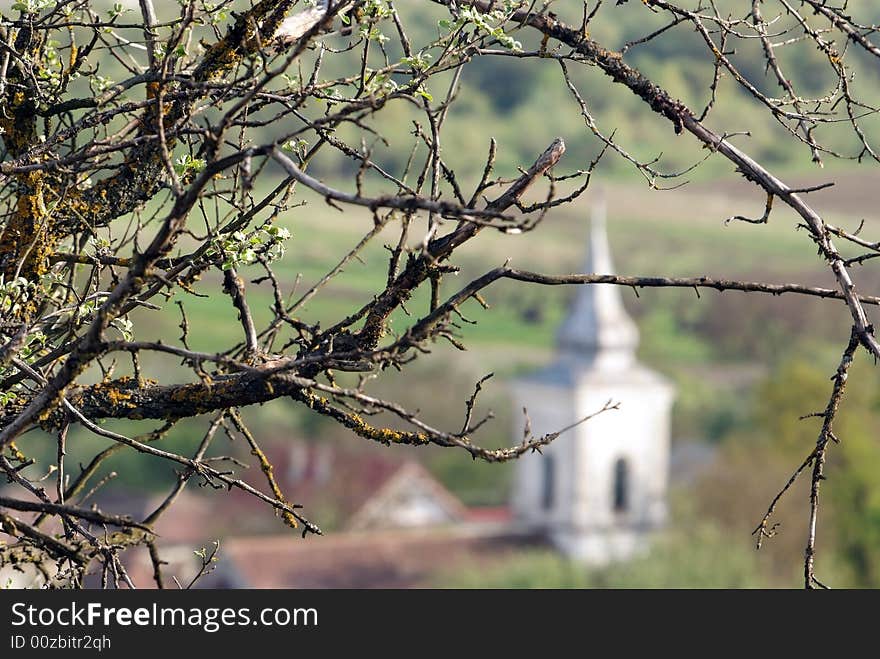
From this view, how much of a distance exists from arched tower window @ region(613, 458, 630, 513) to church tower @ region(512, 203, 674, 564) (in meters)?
0.04

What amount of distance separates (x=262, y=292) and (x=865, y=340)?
235 cm

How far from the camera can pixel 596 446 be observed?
65438 millimetres

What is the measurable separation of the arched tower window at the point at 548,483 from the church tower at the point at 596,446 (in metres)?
0.04

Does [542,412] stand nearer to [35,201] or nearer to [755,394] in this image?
[755,394]

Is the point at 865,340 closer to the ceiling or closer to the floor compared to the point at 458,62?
closer to the floor

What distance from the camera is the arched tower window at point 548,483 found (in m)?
65.7

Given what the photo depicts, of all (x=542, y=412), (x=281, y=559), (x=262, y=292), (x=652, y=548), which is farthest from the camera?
(x=542, y=412)

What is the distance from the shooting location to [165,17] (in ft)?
19.4

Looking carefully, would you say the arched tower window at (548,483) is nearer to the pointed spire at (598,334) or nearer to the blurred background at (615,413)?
the blurred background at (615,413)

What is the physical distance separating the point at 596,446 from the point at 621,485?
3.45m

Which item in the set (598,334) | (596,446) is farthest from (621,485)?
(598,334)

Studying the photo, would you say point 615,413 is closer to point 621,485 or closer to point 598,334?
point 598,334
